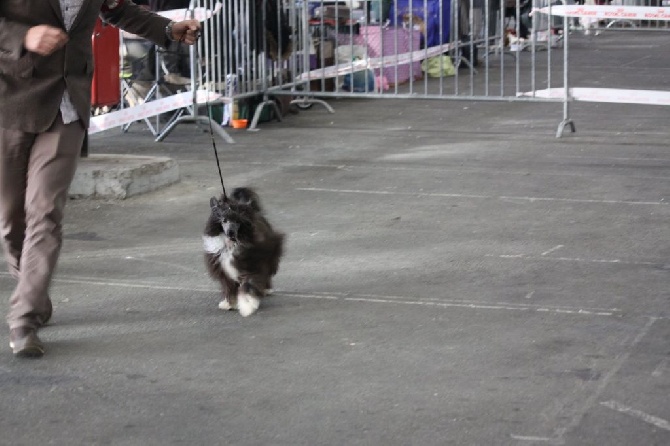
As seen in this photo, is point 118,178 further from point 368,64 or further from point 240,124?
point 368,64

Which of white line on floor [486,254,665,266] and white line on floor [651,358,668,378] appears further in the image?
white line on floor [486,254,665,266]

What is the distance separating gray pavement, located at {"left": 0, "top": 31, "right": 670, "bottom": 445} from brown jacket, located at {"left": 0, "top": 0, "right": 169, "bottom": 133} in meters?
1.10

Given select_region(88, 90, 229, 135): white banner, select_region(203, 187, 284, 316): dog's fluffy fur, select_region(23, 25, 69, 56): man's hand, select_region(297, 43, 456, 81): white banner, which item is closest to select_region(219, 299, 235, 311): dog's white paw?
select_region(203, 187, 284, 316): dog's fluffy fur

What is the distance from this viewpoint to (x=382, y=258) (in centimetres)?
749

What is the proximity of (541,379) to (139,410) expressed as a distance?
1669mm

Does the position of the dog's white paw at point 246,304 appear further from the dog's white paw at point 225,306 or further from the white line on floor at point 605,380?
the white line on floor at point 605,380

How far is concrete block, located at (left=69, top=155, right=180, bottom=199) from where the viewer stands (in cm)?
952

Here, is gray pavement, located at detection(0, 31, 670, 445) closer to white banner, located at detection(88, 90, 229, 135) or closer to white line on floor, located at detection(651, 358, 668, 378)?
white line on floor, located at detection(651, 358, 668, 378)

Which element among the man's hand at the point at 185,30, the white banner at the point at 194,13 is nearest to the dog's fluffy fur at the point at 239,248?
the man's hand at the point at 185,30

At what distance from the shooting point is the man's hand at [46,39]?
205 inches

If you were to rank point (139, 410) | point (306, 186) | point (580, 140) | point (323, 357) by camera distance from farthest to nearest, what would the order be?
point (580, 140)
point (306, 186)
point (323, 357)
point (139, 410)

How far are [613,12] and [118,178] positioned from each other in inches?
234

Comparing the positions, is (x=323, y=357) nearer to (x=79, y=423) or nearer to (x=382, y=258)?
(x=79, y=423)

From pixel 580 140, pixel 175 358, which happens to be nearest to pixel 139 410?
pixel 175 358
